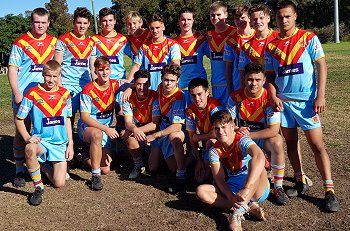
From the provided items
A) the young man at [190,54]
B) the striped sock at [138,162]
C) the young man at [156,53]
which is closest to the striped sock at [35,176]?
the striped sock at [138,162]

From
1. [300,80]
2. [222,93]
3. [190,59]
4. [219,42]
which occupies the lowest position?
[222,93]

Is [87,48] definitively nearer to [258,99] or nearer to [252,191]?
[258,99]

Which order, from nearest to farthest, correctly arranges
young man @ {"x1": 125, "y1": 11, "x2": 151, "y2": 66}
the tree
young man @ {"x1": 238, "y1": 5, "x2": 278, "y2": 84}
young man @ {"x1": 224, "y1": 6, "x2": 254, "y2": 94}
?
young man @ {"x1": 238, "y1": 5, "x2": 278, "y2": 84} < young man @ {"x1": 224, "y1": 6, "x2": 254, "y2": 94} < young man @ {"x1": 125, "y1": 11, "x2": 151, "y2": 66} < the tree

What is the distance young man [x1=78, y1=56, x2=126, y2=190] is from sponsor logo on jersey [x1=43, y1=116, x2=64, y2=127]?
0.41 metres

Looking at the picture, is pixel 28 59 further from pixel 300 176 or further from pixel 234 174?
pixel 300 176

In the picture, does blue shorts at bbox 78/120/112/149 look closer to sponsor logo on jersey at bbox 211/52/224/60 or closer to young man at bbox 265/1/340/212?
sponsor logo on jersey at bbox 211/52/224/60

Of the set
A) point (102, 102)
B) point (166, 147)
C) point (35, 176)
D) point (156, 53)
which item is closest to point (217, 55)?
point (156, 53)

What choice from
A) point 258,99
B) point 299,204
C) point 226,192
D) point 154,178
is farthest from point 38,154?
point 299,204

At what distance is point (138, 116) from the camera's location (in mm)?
6434

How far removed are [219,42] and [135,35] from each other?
5.33ft

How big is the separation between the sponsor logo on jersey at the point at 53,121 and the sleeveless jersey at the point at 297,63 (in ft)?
9.90

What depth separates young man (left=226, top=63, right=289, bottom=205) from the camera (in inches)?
197

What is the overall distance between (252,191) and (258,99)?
4.22 ft

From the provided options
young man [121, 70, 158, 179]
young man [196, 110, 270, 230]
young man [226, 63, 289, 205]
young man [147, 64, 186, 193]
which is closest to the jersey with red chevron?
young man [121, 70, 158, 179]
